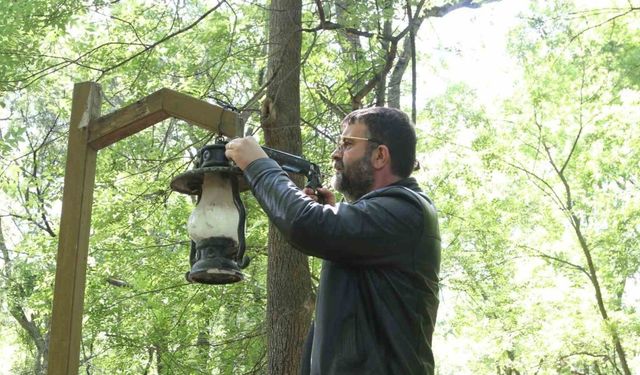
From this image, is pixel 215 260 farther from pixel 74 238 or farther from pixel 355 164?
pixel 74 238

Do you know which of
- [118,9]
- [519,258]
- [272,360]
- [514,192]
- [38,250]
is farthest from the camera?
[514,192]

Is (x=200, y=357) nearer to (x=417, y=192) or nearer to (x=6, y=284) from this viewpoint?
(x=417, y=192)

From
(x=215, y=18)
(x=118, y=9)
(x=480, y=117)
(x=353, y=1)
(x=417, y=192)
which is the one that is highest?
(x=480, y=117)

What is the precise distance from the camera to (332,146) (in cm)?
705

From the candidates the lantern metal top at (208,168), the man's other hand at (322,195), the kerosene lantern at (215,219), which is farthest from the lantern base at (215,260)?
the man's other hand at (322,195)

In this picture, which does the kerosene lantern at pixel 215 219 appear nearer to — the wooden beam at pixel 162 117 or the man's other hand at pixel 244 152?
the man's other hand at pixel 244 152

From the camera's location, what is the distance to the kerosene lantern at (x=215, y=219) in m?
2.10

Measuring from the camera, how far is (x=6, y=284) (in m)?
12.6

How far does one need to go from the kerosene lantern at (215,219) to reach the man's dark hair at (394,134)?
0.40 meters

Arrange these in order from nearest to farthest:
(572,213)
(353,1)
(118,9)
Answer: (353,1) < (118,9) < (572,213)

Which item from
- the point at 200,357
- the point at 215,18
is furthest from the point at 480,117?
the point at 200,357

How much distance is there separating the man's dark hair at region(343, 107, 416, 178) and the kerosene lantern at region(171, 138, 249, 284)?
0.40 m

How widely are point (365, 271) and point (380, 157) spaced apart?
0.37 metres

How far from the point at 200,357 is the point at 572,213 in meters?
5.44
